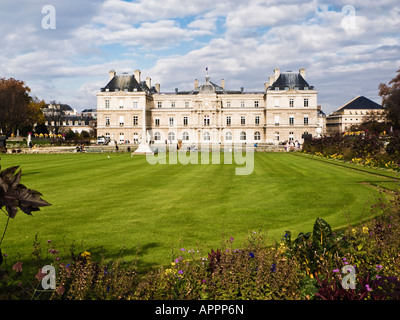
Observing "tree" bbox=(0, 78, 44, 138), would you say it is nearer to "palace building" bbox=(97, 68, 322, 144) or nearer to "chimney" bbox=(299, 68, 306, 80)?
"palace building" bbox=(97, 68, 322, 144)

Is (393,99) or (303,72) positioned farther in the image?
(303,72)

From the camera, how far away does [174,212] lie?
30.1 feet

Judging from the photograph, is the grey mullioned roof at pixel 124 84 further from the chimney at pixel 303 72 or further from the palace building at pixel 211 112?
the chimney at pixel 303 72

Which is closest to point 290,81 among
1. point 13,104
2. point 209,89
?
point 209,89

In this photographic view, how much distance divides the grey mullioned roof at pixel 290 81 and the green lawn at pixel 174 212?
61874mm

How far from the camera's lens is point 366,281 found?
3.74 m

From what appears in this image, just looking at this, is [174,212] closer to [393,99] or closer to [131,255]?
[131,255]

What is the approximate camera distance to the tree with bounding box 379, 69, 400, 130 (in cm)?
5182

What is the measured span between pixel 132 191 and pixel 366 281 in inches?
384

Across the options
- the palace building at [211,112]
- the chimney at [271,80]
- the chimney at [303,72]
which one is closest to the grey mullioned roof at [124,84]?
the palace building at [211,112]

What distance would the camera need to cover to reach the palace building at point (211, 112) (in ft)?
243

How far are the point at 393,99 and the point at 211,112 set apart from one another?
118ft

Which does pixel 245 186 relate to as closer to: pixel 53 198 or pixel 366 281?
pixel 53 198

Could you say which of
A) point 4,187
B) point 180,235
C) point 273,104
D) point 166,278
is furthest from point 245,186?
point 273,104
